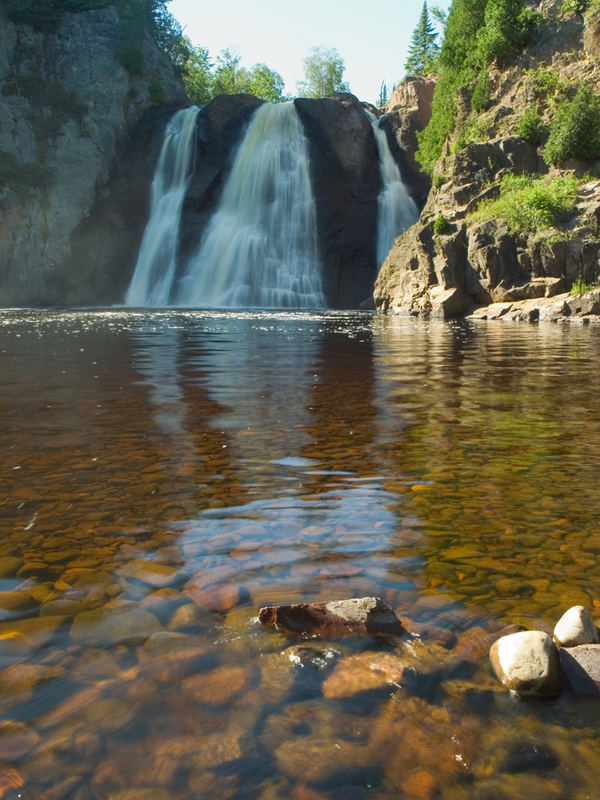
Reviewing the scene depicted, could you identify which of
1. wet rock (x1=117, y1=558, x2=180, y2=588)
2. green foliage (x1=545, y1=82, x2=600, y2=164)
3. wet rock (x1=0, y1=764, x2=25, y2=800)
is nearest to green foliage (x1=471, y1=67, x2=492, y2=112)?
green foliage (x1=545, y1=82, x2=600, y2=164)

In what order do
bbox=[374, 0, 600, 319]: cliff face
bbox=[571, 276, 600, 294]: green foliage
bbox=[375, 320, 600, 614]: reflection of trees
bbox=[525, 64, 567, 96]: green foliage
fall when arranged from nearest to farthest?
bbox=[375, 320, 600, 614]: reflection of trees → bbox=[571, 276, 600, 294]: green foliage → bbox=[374, 0, 600, 319]: cliff face → bbox=[525, 64, 567, 96]: green foliage

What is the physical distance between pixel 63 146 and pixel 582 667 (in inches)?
2131

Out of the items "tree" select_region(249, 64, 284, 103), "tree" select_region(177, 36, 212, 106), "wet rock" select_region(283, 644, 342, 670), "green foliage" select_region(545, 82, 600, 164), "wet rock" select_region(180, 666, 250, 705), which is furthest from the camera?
"tree" select_region(249, 64, 284, 103)

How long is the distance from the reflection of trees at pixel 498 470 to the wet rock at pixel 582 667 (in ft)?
1.24

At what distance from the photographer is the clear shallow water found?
5.32 feet

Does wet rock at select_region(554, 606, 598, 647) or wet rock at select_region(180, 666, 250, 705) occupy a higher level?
wet rock at select_region(554, 606, 598, 647)

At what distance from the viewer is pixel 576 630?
83.5 inches

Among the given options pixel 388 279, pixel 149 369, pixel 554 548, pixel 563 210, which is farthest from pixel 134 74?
pixel 554 548

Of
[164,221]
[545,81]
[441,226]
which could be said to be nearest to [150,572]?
[441,226]

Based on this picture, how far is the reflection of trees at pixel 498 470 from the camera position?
2744 millimetres

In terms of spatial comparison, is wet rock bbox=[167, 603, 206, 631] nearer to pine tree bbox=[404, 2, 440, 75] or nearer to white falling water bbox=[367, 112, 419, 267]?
white falling water bbox=[367, 112, 419, 267]

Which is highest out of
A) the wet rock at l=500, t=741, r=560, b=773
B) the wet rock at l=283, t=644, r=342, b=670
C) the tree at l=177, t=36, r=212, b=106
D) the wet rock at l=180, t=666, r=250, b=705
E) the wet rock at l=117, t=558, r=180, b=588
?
the tree at l=177, t=36, r=212, b=106

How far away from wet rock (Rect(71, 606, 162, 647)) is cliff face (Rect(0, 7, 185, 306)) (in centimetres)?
4684

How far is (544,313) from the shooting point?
23844 millimetres
